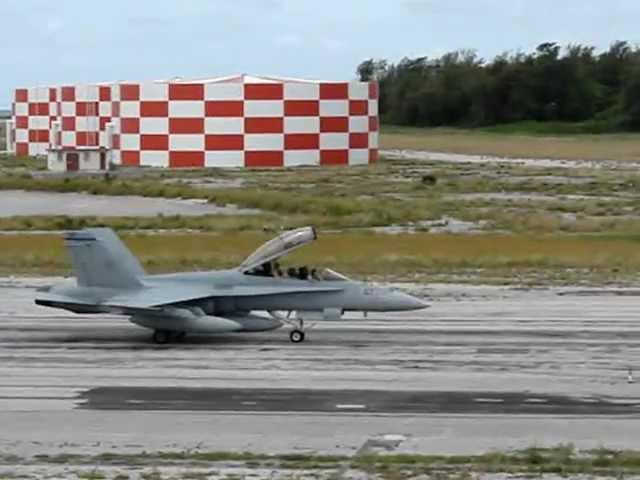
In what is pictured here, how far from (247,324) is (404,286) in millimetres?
9580

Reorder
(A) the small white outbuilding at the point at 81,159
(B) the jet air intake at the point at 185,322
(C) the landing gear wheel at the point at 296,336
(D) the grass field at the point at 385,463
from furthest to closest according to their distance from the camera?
(A) the small white outbuilding at the point at 81,159, (C) the landing gear wheel at the point at 296,336, (B) the jet air intake at the point at 185,322, (D) the grass field at the point at 385,463

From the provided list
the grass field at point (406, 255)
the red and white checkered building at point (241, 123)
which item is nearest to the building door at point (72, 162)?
the red and white checkered building at point (241, 123)

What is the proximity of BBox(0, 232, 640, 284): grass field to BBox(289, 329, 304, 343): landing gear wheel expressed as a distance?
10.6 meters

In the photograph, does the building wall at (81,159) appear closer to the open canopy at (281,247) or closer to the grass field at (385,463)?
the open canopy at (281,247)

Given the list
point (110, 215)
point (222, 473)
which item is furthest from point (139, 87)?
point (222, 473)

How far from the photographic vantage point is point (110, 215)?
59.2 metres

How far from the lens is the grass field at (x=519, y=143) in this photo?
12925cm

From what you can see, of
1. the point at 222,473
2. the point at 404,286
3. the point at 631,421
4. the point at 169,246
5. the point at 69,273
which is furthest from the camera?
the point at 169,246

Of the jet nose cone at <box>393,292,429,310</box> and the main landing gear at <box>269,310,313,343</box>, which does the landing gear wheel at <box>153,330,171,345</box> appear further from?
the jet nose cone at <box>393,292,429,310</box>

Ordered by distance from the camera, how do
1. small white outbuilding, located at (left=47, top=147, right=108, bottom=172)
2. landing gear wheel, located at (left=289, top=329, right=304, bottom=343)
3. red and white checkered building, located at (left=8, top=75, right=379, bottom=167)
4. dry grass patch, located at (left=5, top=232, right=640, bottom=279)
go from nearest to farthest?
landing gear wheel, located at (left=289, top=329, right=304, bottom=343), dry grass patch, located at (left=5, top=232, right=640, bottom=279), small white outbuilding, located at (left=47, top=147, right=108, bottom=172), red and white checkered building, located at (left=8, top=75, right=379, bottom=167)

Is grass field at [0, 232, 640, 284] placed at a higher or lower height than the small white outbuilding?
lower

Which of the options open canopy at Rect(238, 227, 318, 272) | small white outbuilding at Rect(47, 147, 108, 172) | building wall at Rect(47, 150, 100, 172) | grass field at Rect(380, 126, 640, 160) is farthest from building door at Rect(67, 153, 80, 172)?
open canopy at Rect(238, 227, 318, 272)

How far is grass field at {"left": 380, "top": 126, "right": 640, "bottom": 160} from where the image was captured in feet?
424

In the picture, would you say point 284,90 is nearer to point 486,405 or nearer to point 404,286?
point 404,286
